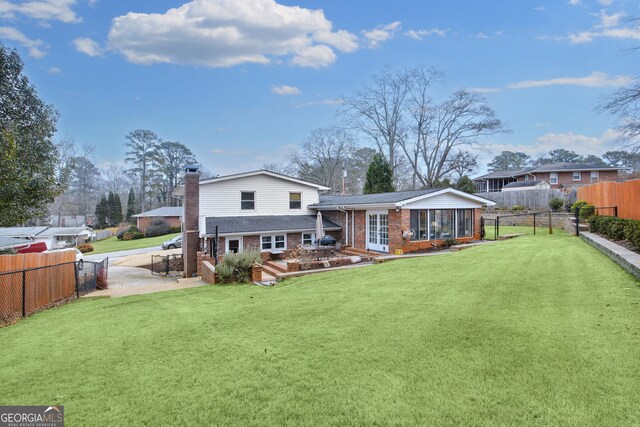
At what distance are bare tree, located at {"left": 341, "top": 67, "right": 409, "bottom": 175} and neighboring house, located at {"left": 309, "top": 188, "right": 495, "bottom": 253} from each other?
2242 centimetres

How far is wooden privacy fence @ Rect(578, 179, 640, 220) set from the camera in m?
12.1

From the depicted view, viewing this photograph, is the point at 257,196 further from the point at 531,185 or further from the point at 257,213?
the point at 531,185

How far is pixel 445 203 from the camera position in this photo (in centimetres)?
1822

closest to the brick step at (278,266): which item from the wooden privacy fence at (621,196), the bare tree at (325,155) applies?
the wooden privacy fence at (621,196)

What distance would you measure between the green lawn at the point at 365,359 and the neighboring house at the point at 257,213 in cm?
1044

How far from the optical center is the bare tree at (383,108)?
4138cm

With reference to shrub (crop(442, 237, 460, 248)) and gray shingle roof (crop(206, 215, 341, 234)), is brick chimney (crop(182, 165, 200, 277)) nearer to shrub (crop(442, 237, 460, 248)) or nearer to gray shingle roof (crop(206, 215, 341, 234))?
gray shingle roof (crop(206, 215, 341, 234))

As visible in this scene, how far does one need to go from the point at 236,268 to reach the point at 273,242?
Result: 5870mm

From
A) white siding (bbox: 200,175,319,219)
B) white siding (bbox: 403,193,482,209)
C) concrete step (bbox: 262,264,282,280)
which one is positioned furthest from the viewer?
white siding (bbox: 200,175,319,219)

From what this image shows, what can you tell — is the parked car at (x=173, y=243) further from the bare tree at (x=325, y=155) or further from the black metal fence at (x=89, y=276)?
the bare tree at (x=325, y=155)

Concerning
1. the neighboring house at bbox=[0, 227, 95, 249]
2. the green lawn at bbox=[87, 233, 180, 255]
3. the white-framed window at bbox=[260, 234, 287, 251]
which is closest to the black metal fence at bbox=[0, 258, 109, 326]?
the white-framed window at bbox=[260, 234, 287, 251]

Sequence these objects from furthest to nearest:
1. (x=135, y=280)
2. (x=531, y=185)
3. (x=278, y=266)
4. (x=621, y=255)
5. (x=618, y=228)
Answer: (x=531, y=185)
(x=135, y=280)
(x=278, y=266)
(x=618, y=228)
(x=621, y=255)

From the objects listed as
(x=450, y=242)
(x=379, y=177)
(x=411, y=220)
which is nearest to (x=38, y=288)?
(x=411, y=220)

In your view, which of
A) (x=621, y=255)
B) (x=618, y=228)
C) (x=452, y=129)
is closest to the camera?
(x=621, y=255)
